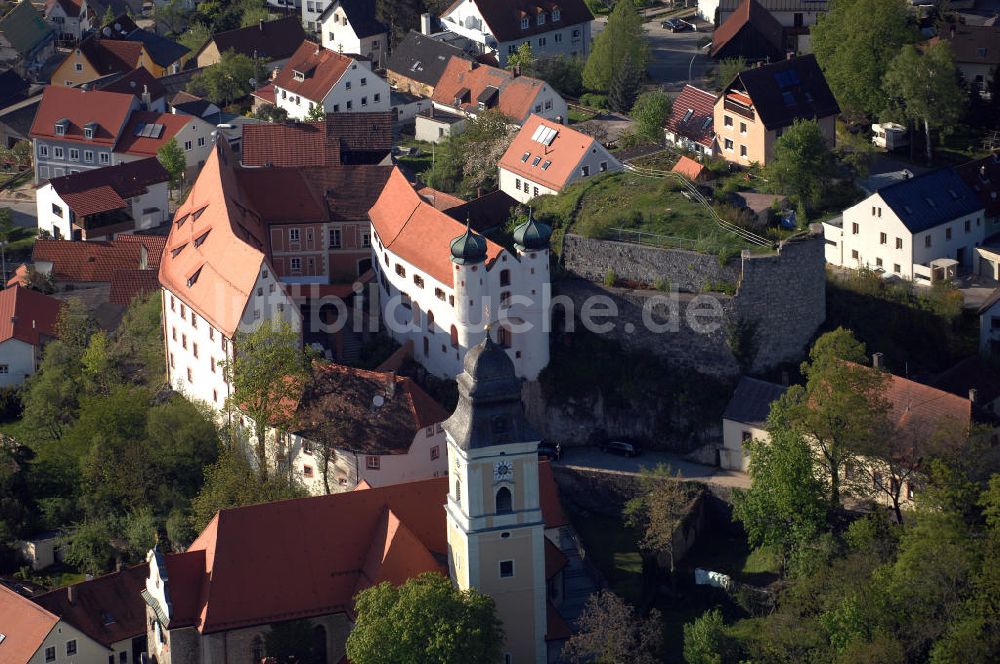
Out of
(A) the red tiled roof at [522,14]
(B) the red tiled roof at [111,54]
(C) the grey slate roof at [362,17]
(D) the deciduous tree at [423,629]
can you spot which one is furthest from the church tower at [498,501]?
(B) the red tiled roof at [111,54]

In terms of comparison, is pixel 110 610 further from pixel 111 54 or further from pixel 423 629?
pixel 111 54

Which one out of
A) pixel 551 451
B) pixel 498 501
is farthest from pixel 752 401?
pixel 498 501

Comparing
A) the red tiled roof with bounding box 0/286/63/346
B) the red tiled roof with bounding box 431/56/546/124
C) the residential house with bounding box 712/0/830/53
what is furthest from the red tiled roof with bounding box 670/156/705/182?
the red tiled roof with bounding box 0/286/63/346

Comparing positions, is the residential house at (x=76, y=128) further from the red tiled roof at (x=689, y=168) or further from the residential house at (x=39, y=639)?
the residential house at (x=39, y=639)

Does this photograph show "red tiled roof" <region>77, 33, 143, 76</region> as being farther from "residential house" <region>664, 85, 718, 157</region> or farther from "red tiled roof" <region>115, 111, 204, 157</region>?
"residential house" <region>664, 85, 718, 157</region>

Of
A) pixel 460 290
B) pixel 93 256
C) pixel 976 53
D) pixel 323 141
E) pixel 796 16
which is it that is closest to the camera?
pixel 460 290

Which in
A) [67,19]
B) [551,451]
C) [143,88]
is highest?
[67,19]
